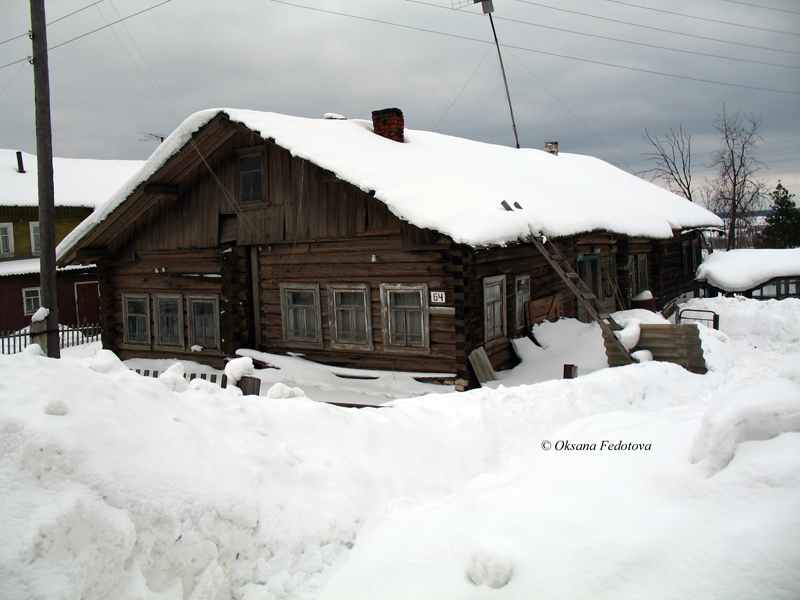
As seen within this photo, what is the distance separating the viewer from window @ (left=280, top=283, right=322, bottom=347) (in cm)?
1173

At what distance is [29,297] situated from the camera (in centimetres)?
2505

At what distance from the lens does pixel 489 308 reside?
36.9 ft

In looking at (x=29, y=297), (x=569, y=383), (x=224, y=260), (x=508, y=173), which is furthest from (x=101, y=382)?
(x=29, y=297)

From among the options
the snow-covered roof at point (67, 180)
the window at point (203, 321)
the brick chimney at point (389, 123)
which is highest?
the snow-covered roof at point (67, 180)

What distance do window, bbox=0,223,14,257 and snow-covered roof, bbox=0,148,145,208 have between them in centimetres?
124

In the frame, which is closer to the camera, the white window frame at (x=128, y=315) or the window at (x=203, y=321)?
the window at (x=203, y=321)

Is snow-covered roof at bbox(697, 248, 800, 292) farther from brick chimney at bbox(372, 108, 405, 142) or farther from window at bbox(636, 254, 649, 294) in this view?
brick chimney at bbox(372, 108, 405, 142)

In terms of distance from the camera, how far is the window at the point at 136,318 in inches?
563

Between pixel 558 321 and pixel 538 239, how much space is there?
300cm

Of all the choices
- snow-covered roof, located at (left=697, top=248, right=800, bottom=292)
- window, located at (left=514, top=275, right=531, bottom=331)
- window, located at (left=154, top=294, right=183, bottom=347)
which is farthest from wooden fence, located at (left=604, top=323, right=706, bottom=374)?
snow-covered roof, located at (left=697, top=248, right=800, bottom=292)

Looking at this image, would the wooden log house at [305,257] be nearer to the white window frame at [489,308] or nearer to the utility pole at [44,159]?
the white window frame at [489,308]

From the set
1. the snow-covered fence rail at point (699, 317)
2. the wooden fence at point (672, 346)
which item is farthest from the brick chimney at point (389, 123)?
the snow-covered fence rail at point (699, 317)

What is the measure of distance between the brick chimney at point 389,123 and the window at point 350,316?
5.13 m

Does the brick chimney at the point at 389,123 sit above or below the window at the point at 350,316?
above
